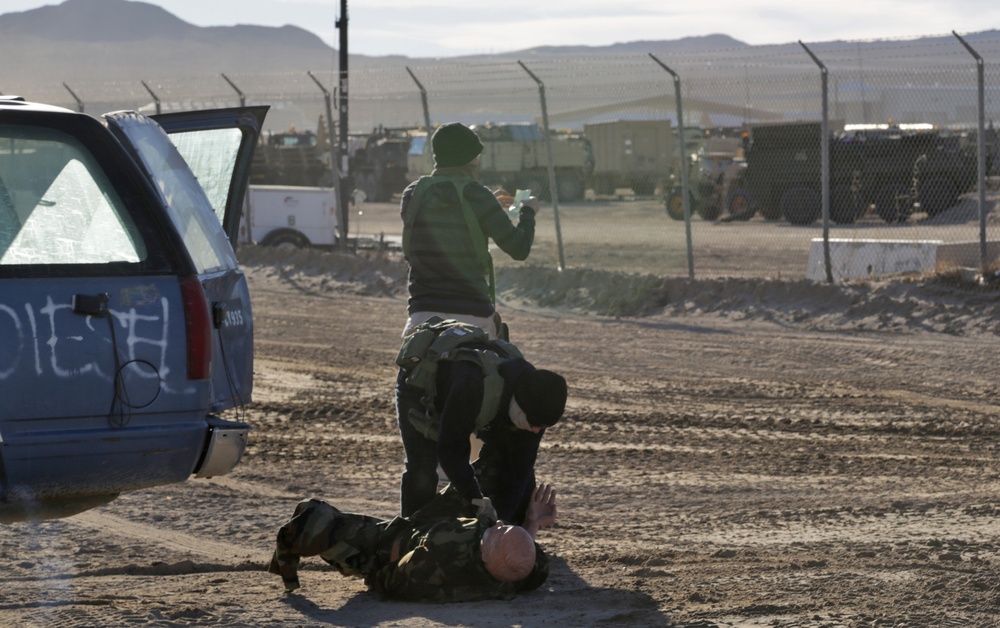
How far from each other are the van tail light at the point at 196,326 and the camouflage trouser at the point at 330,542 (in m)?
0.75

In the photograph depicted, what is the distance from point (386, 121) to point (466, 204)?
304ft

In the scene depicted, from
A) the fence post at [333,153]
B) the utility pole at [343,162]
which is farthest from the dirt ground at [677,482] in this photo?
the utility pole at [343,162]

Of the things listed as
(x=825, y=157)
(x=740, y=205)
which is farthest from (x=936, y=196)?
(x=825, y=157)

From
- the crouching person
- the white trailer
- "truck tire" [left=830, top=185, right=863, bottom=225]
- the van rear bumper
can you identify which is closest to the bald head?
the crouching person

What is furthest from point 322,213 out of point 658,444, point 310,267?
point 658,444

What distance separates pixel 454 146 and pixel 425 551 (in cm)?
175

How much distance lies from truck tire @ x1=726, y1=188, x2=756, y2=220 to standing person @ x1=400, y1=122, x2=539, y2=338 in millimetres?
19432

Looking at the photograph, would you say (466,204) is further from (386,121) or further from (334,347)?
(386,121)

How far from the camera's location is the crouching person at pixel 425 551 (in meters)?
4.86

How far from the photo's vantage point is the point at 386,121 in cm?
9694

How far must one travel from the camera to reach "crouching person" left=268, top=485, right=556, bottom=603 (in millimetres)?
4855

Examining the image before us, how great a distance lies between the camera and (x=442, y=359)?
5.01 metres

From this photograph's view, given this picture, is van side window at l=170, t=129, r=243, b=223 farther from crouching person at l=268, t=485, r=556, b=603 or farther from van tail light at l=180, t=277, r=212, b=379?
crouching person at l=268, t=485, r=556, b=603

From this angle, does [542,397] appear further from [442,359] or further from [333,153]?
[333,153]
